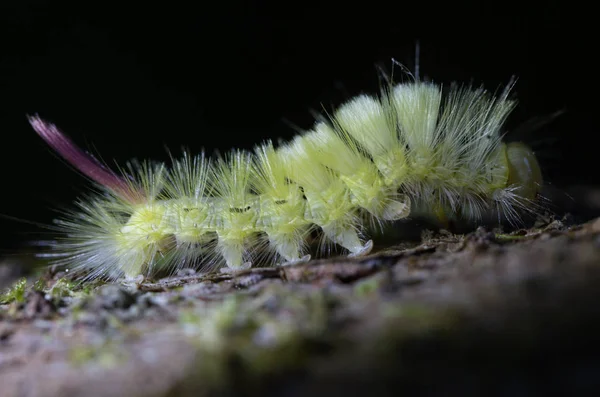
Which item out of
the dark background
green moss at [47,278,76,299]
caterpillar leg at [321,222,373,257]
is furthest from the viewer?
the dark background

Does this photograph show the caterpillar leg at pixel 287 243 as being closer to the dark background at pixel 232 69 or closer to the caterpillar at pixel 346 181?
the caterpillar at pixel 346 181

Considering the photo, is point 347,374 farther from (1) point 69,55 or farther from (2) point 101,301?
(1) point 69,55

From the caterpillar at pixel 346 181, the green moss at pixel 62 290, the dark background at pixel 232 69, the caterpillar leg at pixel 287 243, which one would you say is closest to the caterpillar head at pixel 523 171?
the caterpillar at pixel 346 181

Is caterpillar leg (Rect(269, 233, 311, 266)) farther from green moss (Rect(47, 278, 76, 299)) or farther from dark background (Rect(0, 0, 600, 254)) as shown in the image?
dark background (Rect(0, 0, 600, 254))

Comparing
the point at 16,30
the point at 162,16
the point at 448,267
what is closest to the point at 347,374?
the point at 448,267

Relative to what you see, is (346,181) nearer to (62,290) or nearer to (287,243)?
(287,243)

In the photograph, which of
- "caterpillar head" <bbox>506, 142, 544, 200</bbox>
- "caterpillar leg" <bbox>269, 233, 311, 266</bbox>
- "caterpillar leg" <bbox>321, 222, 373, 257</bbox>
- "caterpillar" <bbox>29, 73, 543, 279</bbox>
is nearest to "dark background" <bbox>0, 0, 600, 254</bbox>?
"caterpillar head" <bbox>506, 142, 544, 200</bbox>

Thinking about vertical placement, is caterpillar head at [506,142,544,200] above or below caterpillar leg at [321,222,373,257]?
above
